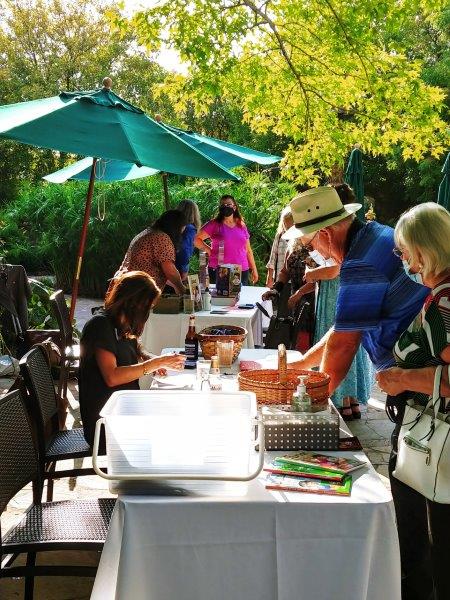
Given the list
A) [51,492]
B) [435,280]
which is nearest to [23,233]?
[51,492]

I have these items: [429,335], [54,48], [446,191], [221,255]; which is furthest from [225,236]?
[54,48]

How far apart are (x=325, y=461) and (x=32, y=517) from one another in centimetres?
118

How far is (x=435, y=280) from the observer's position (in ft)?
Answer: 8.45

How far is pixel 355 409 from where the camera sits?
625 cm

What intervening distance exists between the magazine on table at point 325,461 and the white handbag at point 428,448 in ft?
0.59

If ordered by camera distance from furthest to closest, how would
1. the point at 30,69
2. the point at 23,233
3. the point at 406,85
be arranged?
the point at 30,69, the point at 23,233, the point at 406,85

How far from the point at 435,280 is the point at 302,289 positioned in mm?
3891

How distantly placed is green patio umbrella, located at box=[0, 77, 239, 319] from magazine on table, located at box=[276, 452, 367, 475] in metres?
2.47

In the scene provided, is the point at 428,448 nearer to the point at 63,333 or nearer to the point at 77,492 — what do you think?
the point at 77,492

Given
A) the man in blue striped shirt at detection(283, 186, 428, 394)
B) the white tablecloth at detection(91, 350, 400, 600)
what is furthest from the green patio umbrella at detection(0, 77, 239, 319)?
the white tablecloth at detection(91, 350, 400, 600)

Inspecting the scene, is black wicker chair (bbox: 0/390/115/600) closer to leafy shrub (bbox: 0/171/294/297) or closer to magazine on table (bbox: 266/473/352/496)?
magazine on table (bbox: 266/473/352/496)

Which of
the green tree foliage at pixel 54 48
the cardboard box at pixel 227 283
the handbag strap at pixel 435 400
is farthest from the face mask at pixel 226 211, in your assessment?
the green tree foliage at pixel 54 48

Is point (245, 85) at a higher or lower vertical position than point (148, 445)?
higher

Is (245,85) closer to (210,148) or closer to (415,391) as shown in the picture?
(210,148)
